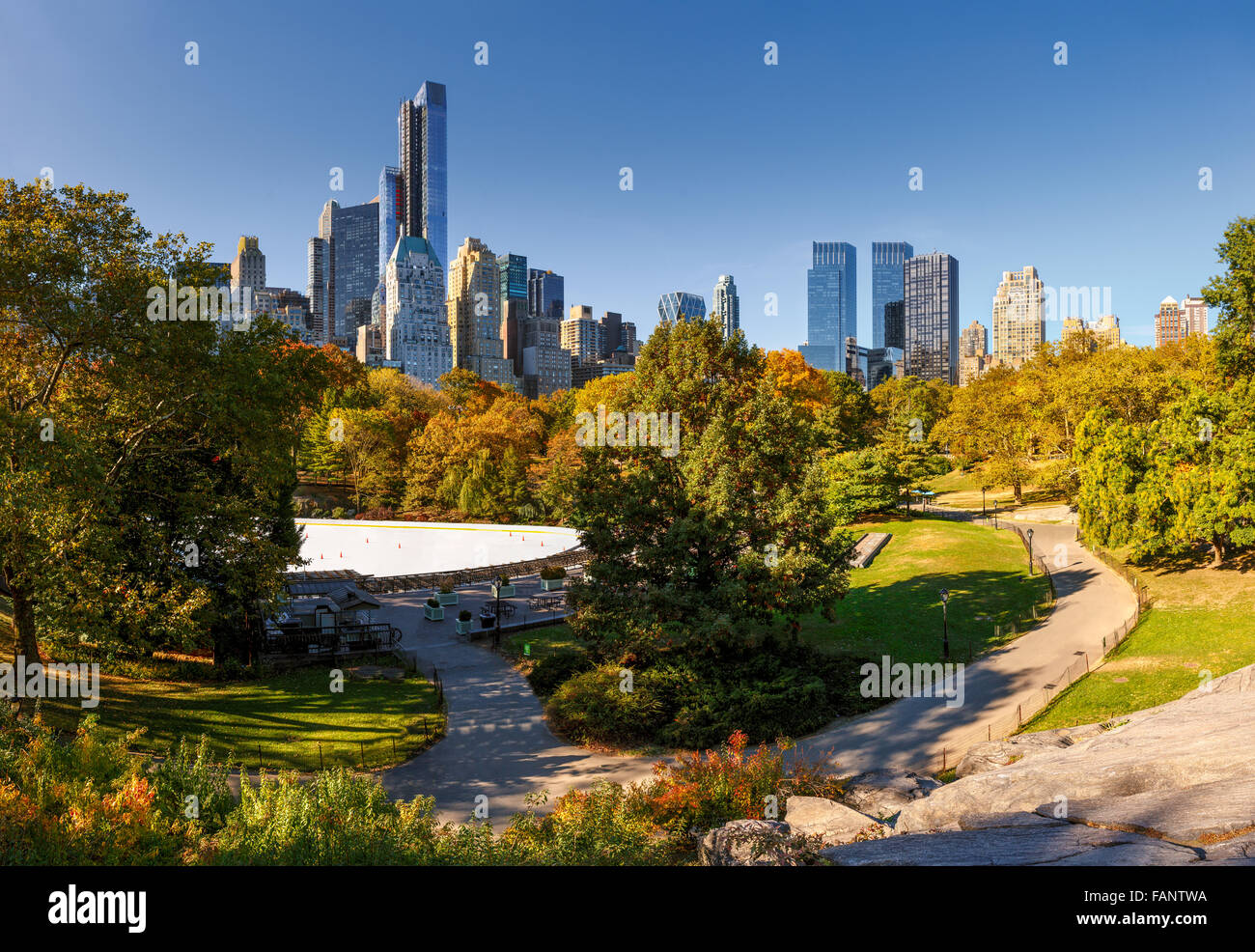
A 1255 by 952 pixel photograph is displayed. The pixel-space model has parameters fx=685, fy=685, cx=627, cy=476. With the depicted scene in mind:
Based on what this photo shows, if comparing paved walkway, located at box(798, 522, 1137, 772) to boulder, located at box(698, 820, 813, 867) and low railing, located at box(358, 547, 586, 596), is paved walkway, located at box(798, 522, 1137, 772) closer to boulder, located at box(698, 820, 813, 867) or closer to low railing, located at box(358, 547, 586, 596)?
boulder, located at box(698, 820, 813, 867)

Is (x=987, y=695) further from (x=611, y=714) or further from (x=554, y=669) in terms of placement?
(x=554, y=669)

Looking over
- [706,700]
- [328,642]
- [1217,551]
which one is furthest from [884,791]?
[1217,551]

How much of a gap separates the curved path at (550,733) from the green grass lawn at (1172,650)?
1.12m

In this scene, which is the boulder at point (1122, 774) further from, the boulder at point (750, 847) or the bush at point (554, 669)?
the bush at point (554, 669)

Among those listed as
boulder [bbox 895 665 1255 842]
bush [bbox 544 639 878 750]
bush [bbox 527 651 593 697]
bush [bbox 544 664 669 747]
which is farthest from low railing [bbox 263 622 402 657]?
boulder [bbox 895 665 1255 842]

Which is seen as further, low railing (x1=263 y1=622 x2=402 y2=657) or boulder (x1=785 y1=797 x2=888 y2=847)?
low railing (x1=263 y1=622 x2=402 y2=657)

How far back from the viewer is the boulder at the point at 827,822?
9.45 meters

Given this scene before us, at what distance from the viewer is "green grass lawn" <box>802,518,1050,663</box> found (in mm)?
25062

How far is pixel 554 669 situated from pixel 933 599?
18566mm

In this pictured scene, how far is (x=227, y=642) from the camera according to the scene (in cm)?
2200

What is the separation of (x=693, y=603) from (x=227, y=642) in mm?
15069

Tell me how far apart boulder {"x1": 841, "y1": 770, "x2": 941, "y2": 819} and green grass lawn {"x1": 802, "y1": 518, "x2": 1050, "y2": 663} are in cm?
1037
